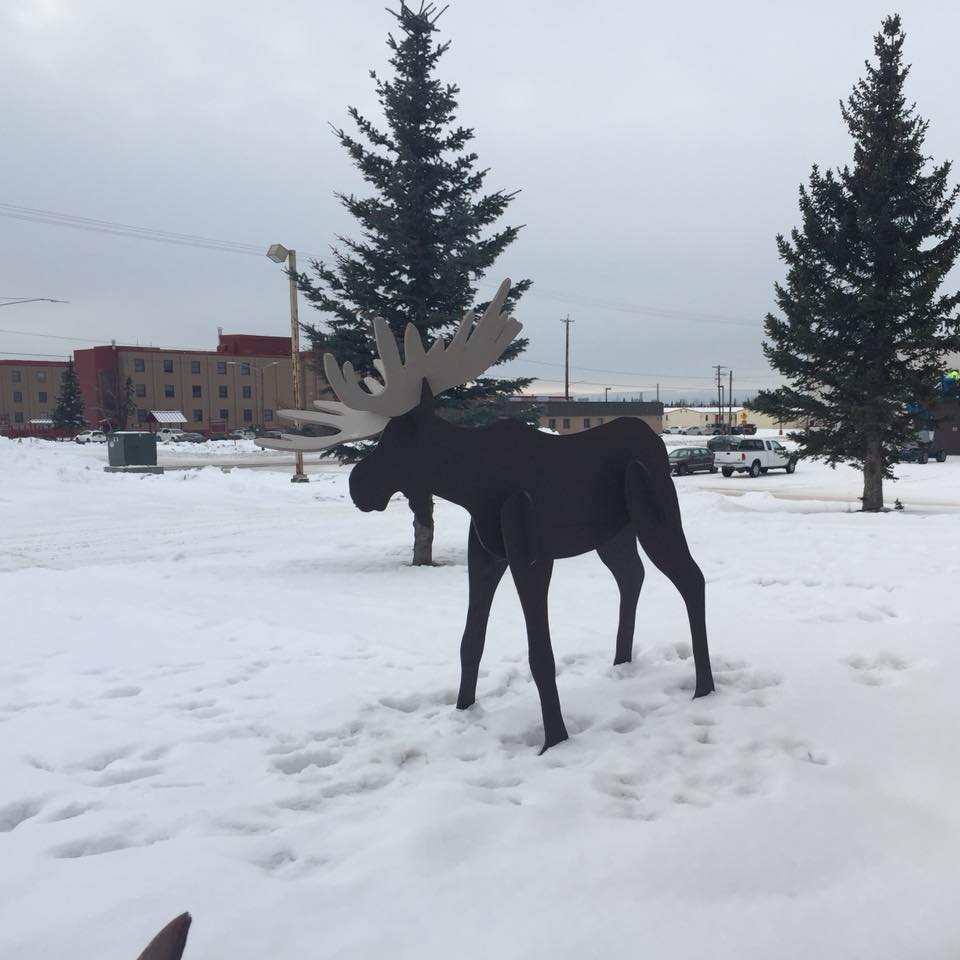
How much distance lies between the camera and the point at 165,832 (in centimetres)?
312

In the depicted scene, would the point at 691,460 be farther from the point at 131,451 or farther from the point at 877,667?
the point at 877,667

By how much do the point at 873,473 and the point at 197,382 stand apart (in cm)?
7015

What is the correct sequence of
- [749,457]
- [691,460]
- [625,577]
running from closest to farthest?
[625,577] → [749,457] → [691,460]

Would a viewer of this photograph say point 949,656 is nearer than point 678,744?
No

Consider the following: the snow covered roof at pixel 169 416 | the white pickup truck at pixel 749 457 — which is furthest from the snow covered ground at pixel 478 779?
the snow covered roof at pixel 169 416

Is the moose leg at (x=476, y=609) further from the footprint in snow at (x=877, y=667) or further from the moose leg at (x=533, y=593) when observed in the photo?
the footprint in snow at (x=877, y=667)

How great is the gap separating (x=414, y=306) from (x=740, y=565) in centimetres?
525

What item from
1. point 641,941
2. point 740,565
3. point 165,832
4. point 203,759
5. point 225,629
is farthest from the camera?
point 740,565

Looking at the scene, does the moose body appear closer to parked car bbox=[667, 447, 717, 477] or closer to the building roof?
parked car bbox=[667, 447, 717, 477]

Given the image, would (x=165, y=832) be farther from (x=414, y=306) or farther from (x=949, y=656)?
(x=414, y=306)

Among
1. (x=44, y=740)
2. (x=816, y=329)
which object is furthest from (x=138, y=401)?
(x=44, y=740)

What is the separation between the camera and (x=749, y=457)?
2711 cm

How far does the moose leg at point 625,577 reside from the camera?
5066 mm

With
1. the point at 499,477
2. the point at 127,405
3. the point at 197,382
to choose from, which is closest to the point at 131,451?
the point at 499,477
